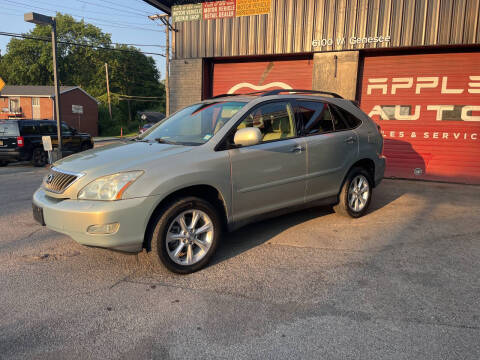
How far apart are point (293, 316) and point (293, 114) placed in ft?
8.49

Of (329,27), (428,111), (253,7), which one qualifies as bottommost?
(428,111)

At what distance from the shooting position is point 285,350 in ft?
8.00

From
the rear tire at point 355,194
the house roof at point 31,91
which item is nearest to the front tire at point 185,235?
the rear tire at point 355,194

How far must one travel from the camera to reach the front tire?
3.36m

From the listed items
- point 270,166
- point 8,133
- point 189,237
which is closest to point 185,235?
point 189,237

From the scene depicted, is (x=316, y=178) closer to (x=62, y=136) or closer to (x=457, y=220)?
(x=457, y=220)

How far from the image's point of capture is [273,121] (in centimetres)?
438

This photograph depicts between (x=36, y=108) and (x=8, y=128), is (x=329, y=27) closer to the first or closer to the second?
(x=8, y=128)

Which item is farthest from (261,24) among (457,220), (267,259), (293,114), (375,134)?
(267,259)

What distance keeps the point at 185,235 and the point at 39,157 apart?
457 inches

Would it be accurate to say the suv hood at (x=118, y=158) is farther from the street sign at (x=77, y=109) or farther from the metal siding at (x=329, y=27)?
→ the street sign at (x=77, y=109)

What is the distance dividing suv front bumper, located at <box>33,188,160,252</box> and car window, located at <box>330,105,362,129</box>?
10.00ft

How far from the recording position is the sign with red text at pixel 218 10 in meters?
10.1

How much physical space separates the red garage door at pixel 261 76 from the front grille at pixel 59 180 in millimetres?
7581
